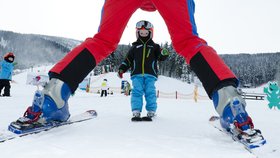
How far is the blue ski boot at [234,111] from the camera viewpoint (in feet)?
4.53

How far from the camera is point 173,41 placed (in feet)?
5.75

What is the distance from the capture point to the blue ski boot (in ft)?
4.53

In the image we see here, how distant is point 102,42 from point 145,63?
1786 millimetres

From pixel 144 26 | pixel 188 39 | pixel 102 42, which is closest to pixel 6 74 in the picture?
pixel 144 26

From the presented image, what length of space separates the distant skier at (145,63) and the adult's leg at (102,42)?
1.67 meters

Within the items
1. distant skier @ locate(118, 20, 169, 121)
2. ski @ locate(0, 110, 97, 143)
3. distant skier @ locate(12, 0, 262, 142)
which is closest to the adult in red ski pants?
distant skier @ locate(12, 0, 262, 142)

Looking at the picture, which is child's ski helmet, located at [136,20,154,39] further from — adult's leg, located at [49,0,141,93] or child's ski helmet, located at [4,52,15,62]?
child's ski helmet, located at [4,52,15,62]

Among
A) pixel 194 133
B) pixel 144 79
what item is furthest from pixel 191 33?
pixel 144 79

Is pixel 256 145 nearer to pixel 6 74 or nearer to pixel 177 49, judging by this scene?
pixel 177 49

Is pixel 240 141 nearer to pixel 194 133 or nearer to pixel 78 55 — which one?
pixel 194 133

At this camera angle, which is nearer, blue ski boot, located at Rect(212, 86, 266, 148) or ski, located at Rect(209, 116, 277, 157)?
ski, located at Rect(209, 116, 277, 157)

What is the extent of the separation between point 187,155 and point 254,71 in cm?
9507

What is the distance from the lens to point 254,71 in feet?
287

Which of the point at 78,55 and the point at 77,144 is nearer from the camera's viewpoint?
the point at 77,144
